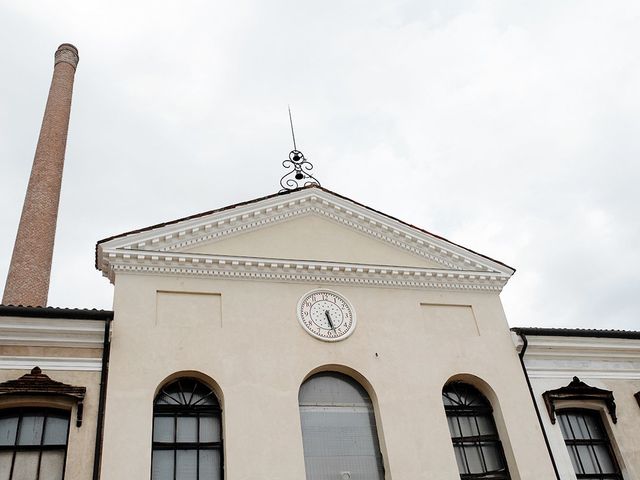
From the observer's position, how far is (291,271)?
518 inches

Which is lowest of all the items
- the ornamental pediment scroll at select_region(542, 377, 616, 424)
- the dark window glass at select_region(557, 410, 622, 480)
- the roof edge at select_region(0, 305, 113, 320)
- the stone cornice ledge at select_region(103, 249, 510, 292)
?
the dark window glass at select_region(557, 410, 622, 480)

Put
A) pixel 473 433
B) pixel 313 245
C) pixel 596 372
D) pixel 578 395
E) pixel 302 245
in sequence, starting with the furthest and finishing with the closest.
Answer: 1. pixel 596 372
2. pixel 313 245
3. pixel 302 245
4. pixel 578 395
5. pixel 473 433

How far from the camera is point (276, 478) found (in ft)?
34.6

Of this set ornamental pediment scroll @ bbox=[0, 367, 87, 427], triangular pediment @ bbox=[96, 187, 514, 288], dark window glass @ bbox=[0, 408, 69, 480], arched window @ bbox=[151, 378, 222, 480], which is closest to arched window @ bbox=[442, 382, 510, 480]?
triangular pediment @ bbox=[96, 187, 514, 288]

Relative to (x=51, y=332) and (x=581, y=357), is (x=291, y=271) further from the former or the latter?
(x=581, y=357)

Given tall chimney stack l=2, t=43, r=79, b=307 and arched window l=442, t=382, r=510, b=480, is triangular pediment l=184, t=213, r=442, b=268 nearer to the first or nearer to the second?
arched window l=442, t=382, r=510, b=480

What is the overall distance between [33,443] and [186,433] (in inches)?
99.4

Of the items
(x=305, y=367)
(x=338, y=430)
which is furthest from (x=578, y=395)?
(x=305, y=367)

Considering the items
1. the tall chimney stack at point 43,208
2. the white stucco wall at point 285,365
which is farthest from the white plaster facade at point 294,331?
the tall chimney stack at point 43,208

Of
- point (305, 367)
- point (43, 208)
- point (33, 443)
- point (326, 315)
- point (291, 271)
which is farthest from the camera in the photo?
point (43, 208)

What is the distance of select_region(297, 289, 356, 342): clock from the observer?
1255cm

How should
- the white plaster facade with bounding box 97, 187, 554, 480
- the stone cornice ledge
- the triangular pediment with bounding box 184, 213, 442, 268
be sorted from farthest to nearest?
the triangular pediment with bounding box 184, 213, 442, 268 → the stone cornice ledge → the white plaster facade with bounding box 97, 187, 554, 480

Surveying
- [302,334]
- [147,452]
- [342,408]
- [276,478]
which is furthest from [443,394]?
[147,452]

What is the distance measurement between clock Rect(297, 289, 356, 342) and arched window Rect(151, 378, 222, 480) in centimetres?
251
